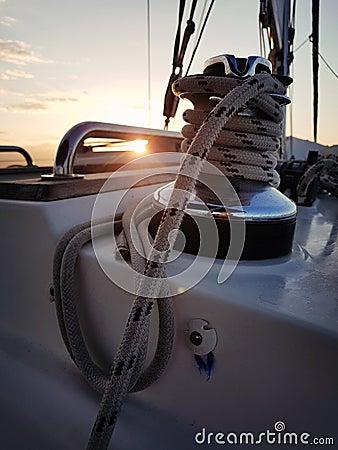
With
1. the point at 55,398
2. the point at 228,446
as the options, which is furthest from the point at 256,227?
the point at 55,398

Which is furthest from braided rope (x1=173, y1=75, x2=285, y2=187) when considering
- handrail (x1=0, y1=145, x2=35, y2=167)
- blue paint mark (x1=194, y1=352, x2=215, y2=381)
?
handrail (x1=0, y1=145, x2=35, y2=167)

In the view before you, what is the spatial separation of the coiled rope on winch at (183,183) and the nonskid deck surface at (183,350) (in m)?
0.05

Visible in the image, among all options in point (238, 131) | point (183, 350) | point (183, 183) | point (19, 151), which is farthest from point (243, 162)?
point (19, 151)

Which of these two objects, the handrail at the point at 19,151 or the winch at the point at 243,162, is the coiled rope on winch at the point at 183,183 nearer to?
the winch at the point at 243,162

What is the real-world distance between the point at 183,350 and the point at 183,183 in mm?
251

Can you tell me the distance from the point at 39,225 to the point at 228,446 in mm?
495

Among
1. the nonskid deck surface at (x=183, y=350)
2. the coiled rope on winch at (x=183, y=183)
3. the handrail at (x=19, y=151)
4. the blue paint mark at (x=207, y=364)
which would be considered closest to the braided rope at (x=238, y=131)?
the coiled rope on winch at (x=183, y=183)

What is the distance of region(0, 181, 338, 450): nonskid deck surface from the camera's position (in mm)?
491

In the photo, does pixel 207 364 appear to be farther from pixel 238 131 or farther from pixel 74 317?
pixel 238 131

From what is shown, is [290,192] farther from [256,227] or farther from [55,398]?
[55,398]

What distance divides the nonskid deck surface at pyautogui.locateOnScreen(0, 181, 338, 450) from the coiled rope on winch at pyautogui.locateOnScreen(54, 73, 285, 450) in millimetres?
53

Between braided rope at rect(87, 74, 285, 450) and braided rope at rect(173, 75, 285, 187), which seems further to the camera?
braided rope at rect(173, 75, 285, 187)

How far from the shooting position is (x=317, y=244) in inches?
32.5

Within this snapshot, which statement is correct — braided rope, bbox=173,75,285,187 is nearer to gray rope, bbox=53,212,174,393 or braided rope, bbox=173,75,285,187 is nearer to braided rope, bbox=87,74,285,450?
braided rope, bbox=87,74,285,450
